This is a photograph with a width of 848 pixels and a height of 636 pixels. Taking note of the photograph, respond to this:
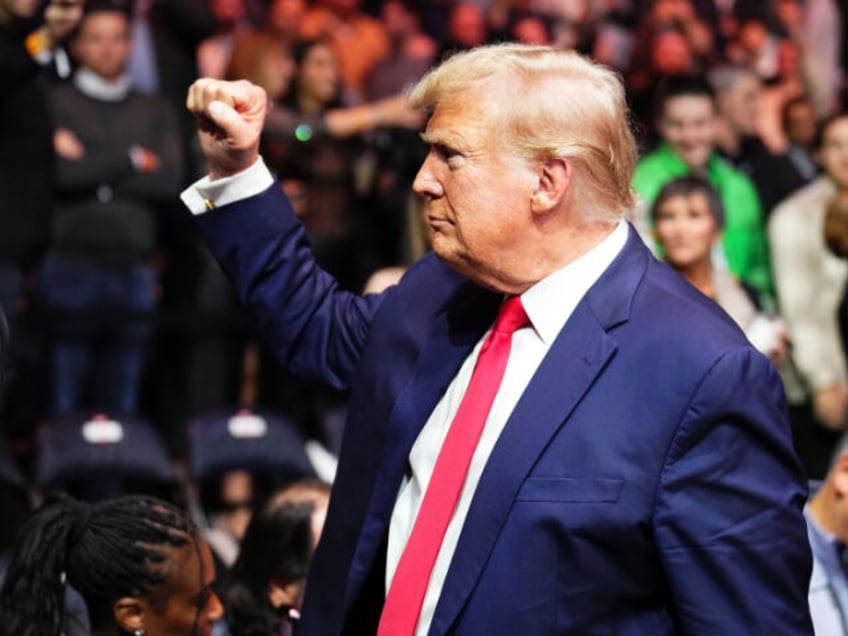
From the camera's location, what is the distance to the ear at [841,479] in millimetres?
3469

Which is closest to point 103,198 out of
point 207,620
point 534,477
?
point 207,620

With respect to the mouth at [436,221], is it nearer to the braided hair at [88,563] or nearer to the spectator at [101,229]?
the braided hair at [88,563]

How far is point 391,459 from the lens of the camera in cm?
245

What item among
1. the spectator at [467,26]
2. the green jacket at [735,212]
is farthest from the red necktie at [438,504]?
the spectator at [467,26]

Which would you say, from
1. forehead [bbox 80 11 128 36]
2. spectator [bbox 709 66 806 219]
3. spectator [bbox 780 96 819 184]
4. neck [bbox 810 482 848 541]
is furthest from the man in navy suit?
spectator [bbox 780 96 819 184]

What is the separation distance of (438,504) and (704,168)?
4.45 metres

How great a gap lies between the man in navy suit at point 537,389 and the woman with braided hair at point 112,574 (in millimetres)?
534

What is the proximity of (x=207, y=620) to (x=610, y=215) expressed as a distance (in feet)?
4.02

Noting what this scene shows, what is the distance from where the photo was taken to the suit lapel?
2260 millimetres

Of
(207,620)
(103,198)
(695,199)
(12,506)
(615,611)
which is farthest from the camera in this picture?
(103,198)

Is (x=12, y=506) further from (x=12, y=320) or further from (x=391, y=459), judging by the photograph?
(x=391, y=459)

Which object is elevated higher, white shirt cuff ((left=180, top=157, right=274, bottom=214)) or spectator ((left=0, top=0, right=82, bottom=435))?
white shirt cuff ((left=180, top=157, right=274, bottom=214))

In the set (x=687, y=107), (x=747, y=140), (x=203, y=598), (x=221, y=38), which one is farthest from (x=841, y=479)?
(x=221, y=38)

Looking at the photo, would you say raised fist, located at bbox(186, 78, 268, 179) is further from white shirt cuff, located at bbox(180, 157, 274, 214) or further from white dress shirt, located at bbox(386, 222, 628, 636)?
white dress shirt, located at bbox(386, 222, 628, 636)
